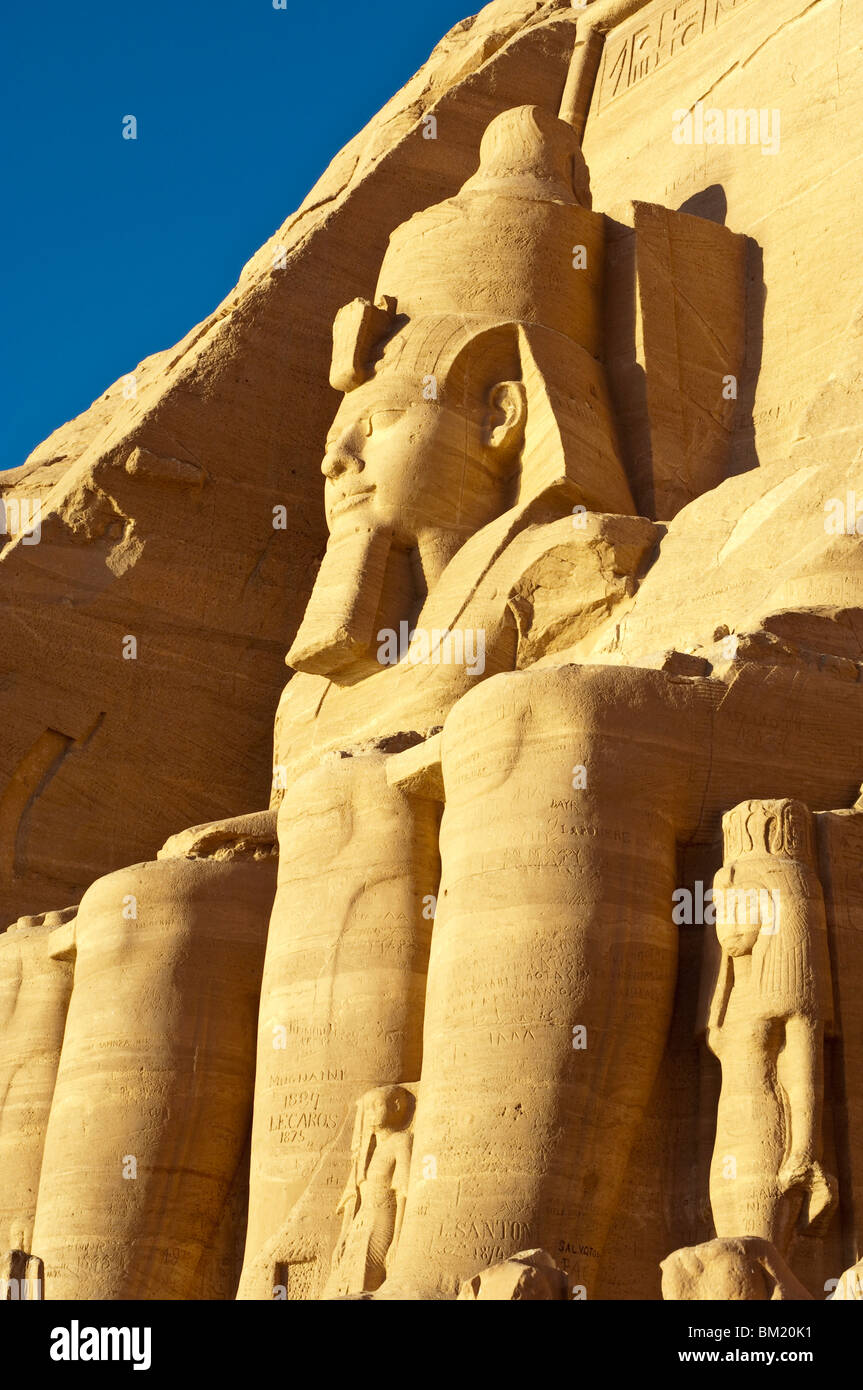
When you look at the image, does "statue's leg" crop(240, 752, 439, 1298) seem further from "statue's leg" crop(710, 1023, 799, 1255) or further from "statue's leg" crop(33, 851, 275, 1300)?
"statue's leg" crop(710, 1023, 799, 1255)

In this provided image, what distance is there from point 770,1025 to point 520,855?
2.78 ft

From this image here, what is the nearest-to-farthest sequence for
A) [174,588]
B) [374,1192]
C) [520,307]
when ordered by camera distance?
[374,1192] → [520,307] → [174,588]

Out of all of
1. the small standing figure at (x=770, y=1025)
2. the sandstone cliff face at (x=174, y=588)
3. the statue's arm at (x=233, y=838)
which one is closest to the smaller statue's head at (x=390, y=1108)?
the small standing figure at (x=770, y=1025)

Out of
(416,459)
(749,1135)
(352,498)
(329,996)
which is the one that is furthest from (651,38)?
(749,1135)

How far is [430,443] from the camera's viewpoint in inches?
368

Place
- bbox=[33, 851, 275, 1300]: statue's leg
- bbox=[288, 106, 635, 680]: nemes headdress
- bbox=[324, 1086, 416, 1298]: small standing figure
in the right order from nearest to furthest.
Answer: bbox=[324, 1086, 416, 1298]: small standing figure
bbox=[33, 851, 275, 1300]: statue's leg
bbox=[288, 106, 635, 680]: nemes headdress

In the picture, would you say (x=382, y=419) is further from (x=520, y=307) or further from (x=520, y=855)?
(x=520, y=855)

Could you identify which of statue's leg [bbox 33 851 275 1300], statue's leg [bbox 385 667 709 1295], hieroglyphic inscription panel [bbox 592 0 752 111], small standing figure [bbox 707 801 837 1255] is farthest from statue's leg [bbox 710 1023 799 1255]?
hieroglyphic inscription panel [bbox 592 0 752 111]

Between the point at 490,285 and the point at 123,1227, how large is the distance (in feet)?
14.7

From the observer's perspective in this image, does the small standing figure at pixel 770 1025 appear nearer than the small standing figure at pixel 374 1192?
Yes

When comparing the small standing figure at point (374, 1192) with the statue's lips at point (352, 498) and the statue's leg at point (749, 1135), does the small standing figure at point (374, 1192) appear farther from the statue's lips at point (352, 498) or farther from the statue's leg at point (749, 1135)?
the statue's lips at point (352, 498)

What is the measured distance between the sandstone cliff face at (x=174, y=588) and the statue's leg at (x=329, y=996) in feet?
9.58

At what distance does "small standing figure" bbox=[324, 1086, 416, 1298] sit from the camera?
6359 mm

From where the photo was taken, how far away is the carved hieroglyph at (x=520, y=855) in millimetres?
5875
